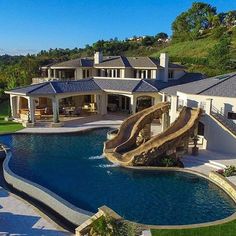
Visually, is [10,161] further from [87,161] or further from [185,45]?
[185,45]

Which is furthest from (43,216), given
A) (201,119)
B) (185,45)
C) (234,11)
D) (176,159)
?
(234,11)

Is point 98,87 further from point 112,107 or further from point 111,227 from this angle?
point 111,227

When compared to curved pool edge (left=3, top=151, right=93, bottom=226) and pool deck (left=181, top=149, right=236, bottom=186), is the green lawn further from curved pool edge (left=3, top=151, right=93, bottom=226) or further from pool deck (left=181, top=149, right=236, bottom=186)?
pool deck (left=181, top=149, right=236, bottom=186)

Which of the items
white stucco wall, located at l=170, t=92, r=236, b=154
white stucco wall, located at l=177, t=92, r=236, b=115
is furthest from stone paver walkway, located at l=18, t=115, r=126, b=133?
white stucco wall, located at l=170, t=92, r=236, b=154

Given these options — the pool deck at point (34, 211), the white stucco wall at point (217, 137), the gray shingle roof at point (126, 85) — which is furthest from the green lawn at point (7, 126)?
the white stucco wall at point (217, 137)

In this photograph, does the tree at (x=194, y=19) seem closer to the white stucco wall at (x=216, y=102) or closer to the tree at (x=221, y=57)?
the tree at (x=221, y=57)

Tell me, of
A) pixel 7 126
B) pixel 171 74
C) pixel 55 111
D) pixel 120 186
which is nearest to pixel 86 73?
pixel 171 74
